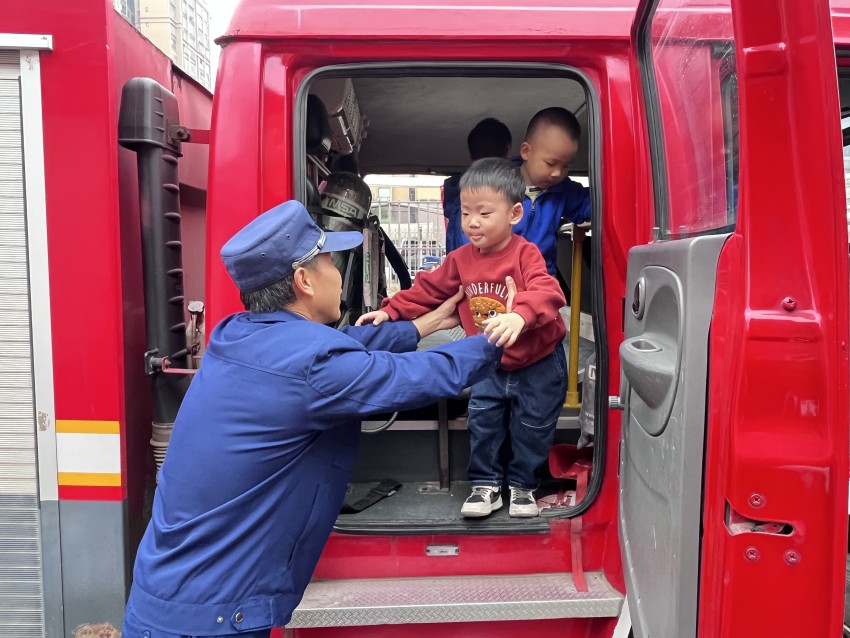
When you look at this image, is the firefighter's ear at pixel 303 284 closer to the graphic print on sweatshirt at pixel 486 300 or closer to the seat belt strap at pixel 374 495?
the graphic print on sweatshirt at pixel 486 300

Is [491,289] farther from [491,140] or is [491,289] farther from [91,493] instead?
[91,493]

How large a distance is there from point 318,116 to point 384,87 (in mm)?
355

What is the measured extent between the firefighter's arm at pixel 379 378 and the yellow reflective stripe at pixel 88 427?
0.76 m

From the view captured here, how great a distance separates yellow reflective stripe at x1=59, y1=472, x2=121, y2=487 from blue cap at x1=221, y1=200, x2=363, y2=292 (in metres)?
0.78

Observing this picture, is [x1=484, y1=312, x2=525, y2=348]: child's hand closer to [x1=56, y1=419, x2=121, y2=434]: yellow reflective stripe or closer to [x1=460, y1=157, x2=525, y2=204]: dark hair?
[x1=460, y1=157, x2=525, y2=204]: dark hair

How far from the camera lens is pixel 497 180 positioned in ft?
6.64

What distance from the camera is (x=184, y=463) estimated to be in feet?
4.85

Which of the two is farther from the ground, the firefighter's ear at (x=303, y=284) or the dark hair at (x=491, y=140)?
the dark hair at (x=491, y=140)

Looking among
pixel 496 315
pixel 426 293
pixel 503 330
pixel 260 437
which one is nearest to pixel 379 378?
pixel 260 437

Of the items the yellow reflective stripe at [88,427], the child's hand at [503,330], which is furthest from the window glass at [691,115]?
the yellow reflective stripe at [88,427]

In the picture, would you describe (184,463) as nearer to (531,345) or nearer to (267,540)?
(267,540)

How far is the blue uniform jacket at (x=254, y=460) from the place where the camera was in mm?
1412

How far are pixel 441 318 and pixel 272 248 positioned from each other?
93 cm

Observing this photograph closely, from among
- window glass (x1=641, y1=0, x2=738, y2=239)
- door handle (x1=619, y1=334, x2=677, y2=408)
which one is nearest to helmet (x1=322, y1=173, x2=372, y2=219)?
window glass (x1=641, y1=0, x2=738, y2=239)
